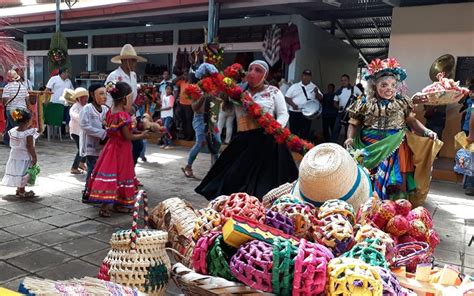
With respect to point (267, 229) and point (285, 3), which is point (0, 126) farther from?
point (267, 229)

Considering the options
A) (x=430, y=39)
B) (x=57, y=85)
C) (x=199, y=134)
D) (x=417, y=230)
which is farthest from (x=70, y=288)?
(x=57, y=85)

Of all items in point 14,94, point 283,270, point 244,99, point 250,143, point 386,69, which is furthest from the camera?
point 14,94

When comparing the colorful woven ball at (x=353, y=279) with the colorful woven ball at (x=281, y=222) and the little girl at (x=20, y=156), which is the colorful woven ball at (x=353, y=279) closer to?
the colorful woven ball at (x=281, y=222)

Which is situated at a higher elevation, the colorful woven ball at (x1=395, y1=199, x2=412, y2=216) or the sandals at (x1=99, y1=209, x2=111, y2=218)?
the colorful woven ball at (x1=395, y1=199, x2=412, y2=216)

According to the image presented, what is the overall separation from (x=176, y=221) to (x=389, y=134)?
2.83 meters

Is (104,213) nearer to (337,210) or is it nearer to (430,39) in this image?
(337,210)

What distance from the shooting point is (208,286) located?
1.47m

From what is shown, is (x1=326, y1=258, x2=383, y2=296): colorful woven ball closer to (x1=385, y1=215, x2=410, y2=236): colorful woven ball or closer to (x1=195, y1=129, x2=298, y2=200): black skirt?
(x1=385, y1=215, x2=410, y2=236): colorful woven ball

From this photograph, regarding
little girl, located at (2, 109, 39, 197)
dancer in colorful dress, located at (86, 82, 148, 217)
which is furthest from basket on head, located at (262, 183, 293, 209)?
little girl, located at (2, 109, 39, 197)

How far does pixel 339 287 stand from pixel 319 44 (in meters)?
10.7

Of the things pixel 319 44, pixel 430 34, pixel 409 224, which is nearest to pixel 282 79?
pixel 319 44

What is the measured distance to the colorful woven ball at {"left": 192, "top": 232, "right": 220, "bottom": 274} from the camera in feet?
5.20

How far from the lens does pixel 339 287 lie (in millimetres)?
1400

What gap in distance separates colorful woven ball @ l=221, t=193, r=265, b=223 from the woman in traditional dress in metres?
2.67
